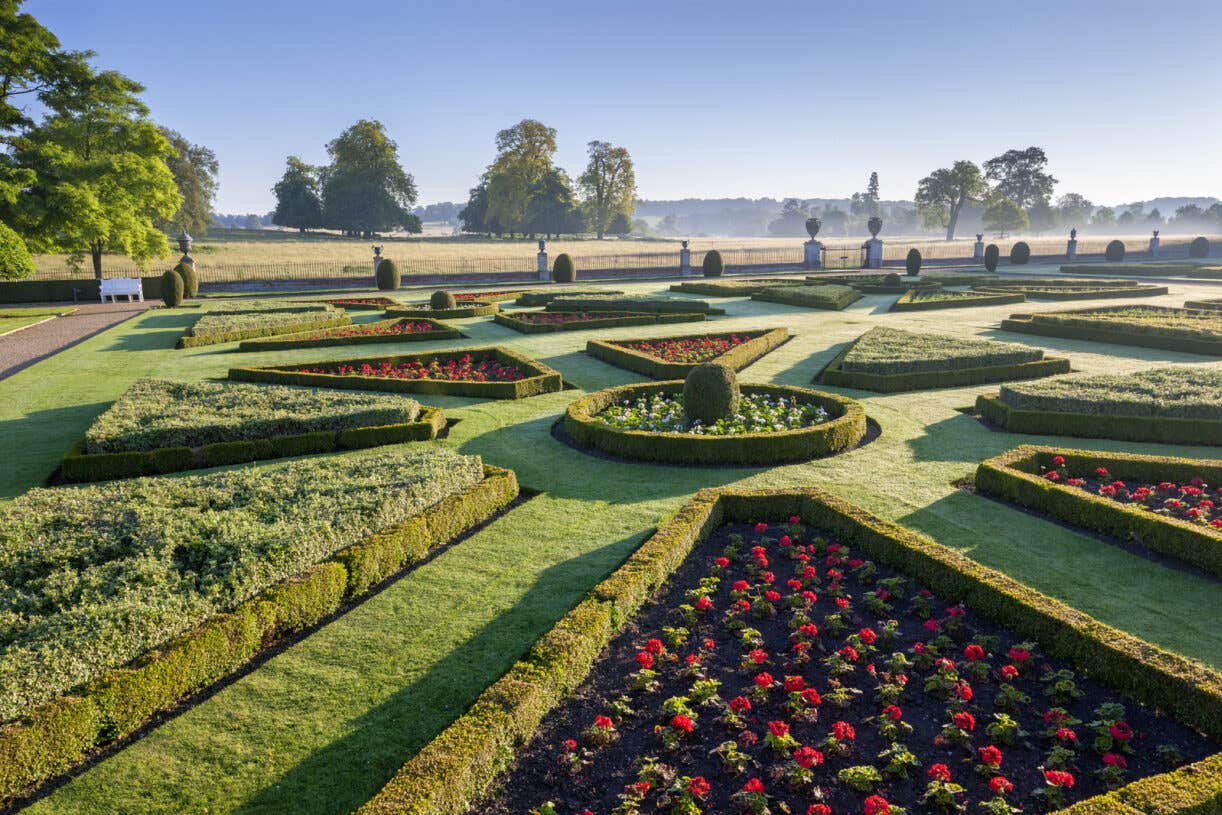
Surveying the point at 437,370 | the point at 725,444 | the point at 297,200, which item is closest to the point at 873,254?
the point at 437,370

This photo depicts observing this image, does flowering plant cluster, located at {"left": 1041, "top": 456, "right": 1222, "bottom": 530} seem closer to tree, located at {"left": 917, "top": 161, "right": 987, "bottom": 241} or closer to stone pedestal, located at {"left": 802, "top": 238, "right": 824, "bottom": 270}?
stone pedestal, located at {"left": 802, "top": 238, "right": 824, "bottom": 270}

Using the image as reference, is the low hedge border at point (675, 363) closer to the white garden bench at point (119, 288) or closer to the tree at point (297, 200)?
the white garden bench at point (119, 288)

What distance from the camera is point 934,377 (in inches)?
606

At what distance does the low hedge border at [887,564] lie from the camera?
411 cm

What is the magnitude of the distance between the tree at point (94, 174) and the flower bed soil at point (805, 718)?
39.2 m

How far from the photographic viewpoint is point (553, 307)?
28312 mm

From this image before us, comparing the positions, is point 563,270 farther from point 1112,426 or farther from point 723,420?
point 1112,426

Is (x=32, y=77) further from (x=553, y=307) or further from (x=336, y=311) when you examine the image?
(x=553, y=307)

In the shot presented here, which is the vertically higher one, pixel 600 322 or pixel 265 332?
pixel 600 322

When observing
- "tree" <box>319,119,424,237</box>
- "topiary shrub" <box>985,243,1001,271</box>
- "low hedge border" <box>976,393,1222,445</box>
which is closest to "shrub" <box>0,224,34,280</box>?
"low hedge border" <box>976,393,1222,445</box>

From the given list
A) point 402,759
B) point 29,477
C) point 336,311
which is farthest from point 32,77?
point 402,759

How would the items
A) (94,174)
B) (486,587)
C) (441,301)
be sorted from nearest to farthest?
1. (486,587)
2. (441,301)
3. (94,174)

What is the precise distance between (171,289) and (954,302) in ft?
113

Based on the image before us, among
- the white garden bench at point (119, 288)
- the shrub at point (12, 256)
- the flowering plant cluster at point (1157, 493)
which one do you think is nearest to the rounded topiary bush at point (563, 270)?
the white garden bench at point (119, 288)
